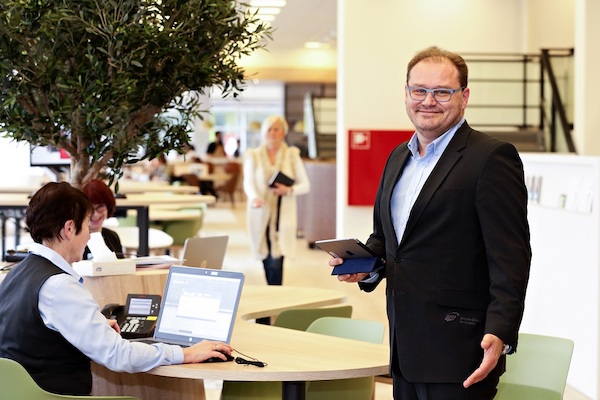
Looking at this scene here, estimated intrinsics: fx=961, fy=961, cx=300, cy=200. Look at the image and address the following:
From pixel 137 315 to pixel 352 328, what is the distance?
98 cm

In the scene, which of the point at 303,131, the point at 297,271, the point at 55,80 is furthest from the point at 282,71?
the point at 55,80

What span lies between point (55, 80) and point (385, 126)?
22.7 ft

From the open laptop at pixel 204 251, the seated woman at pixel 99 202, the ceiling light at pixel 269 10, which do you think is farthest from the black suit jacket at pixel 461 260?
the ceiling light at pixel 269 10

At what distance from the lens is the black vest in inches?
124

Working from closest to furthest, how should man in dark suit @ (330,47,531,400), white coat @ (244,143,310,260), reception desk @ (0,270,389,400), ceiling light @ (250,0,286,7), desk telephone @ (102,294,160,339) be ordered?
man in dark suit @ (330,47,531,400)
reception desk @ (0,270,389,400)
desk telephone @ (102,294,160,339)
white coat @ (244,143,310,260)
ceiling light @ (250,0,286,7)

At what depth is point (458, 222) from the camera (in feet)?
9.12

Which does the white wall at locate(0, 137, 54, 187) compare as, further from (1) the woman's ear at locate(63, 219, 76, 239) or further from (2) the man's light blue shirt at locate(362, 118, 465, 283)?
(2) the man's light blue shirt at locate(362, 118, 465, 283)

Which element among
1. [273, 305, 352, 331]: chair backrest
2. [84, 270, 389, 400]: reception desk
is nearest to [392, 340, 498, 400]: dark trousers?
[84, 270, 389, 400]: reception desk

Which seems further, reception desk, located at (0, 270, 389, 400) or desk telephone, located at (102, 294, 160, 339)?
desk telephone, located at (102, 294, 160, 339)

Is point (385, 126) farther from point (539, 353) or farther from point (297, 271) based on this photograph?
point (539, 353)

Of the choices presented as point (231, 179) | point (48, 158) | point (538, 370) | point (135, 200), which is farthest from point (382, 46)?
point (231, 179)

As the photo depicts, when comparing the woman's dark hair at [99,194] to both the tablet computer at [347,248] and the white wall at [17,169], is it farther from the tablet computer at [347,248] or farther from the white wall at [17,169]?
the white wall at [17,169]

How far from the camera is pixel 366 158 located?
10.8 meters

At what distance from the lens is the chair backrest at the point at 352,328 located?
414 centimetres
